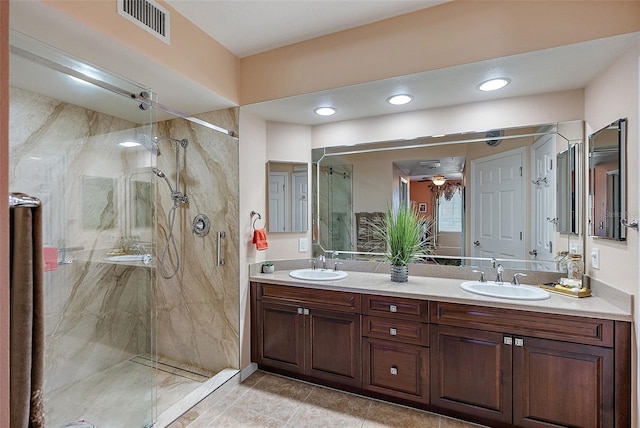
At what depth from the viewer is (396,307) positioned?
213 centimetres

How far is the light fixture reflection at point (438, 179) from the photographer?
259 centimetres

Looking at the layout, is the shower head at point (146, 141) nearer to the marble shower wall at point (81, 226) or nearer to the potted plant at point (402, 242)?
the marble shower wall at point (81, 226)

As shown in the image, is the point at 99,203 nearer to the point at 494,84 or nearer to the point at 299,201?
the point at 299,201

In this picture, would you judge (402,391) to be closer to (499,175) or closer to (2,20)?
(499,175)

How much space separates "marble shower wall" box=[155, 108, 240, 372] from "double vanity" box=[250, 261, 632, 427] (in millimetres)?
260

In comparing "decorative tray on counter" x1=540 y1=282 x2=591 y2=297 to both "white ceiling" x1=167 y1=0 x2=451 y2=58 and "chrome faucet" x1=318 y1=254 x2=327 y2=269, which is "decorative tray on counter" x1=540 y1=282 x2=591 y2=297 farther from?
"white ceiling" x1=167 y1=0 x2=451 y2=58

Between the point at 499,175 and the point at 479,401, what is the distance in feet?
5.31

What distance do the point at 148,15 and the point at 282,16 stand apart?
0.77 meters

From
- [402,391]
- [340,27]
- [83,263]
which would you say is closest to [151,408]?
[83,263]

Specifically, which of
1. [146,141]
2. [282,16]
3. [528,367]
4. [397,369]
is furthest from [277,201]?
[528,367]

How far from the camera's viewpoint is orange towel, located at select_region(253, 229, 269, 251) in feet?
8.62

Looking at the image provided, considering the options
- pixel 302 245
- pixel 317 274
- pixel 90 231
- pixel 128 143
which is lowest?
pixel 317 274

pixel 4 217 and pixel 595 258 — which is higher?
pixel 4 217

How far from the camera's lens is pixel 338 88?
7.06 ft
